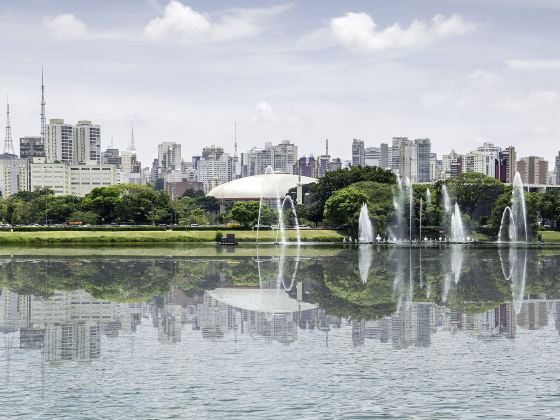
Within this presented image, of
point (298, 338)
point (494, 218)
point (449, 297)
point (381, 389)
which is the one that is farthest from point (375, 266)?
point (494, 218)

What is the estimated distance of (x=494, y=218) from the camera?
78.6 meters

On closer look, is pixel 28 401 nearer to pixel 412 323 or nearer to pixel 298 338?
pixel 298 338

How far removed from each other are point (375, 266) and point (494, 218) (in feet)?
117

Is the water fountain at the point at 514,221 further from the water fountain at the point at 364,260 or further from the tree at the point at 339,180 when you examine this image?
the water fountain at the point at 364,260

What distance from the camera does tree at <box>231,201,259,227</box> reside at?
275ft

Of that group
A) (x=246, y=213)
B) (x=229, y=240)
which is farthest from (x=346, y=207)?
(x=246, y=213)

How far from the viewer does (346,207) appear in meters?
75.2

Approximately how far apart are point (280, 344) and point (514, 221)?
60.9m

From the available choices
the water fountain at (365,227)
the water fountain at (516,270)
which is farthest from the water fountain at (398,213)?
the water fountain at (516,270)

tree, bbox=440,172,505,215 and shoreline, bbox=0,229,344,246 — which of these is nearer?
shoreline, bbox=0,229,344,246

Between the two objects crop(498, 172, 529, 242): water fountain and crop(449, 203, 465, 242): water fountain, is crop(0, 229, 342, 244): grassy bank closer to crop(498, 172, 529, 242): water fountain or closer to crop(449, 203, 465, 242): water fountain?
crop(449, 203, 465, 242): water fountain

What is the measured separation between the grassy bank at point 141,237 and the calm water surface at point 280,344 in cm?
2873

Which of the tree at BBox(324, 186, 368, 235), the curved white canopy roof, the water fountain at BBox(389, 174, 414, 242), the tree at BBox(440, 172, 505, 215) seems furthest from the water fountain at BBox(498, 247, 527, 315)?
the curved white canopy roof

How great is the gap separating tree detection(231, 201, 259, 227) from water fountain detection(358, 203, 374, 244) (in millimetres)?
13110
